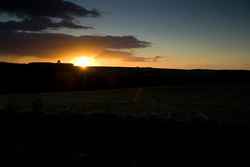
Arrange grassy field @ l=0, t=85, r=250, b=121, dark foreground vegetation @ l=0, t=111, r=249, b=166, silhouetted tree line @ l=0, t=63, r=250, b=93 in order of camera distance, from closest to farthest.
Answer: dark foreground vegetation @ l=0, t=111, r=249, b=166 < silhouetted tree line @ l=0, t=63, r=250, b=93 < grassy field @ l=0, t=85, r=250, b=121

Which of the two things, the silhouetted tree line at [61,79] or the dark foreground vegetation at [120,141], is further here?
the silhouetted tree line at [61,79]

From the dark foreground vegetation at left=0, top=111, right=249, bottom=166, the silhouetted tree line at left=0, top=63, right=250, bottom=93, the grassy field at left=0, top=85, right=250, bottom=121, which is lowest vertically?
the dark foreground vegetation at left=0, top=111, right=249, bottom=166

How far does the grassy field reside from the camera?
32.6 feet

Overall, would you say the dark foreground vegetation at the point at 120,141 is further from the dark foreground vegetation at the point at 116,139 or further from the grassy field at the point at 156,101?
the grassy field at the point at 156,101

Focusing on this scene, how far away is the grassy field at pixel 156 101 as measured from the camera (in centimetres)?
994

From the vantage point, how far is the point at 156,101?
491 inches

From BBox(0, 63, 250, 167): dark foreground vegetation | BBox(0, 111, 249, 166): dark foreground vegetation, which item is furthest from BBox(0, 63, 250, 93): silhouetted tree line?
BBox(0, 111, 249, 166): dark foreground vegetation

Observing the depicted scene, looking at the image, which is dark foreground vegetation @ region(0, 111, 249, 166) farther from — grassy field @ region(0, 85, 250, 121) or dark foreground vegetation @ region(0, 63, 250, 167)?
grassy field @ region(0, 85, 250, 121)

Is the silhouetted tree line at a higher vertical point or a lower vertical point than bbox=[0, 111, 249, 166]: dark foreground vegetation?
higher

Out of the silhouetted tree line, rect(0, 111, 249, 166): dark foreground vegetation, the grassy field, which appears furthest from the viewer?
the grassy field

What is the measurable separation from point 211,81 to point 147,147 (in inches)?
443

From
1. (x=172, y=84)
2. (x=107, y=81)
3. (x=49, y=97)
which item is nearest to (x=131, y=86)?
(x=107, y=81)

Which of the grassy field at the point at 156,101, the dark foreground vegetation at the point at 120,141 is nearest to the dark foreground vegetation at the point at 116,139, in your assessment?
the dark foreground vegetation at the point at 120,141

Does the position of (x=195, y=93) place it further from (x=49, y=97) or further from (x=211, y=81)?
(x=49, y=97)
